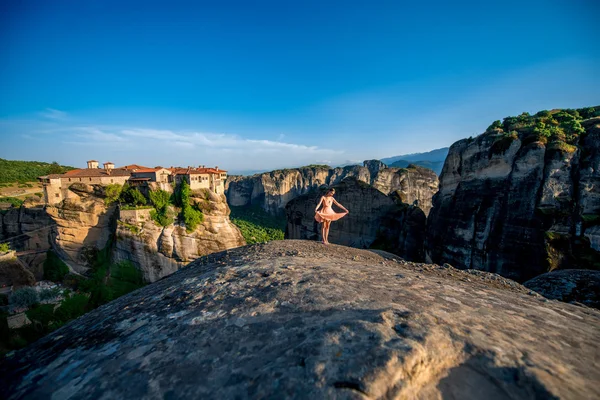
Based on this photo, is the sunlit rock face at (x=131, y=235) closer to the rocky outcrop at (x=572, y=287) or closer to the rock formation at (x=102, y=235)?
the rock formation at (x=102, y=235)

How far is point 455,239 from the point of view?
1528 centimetres

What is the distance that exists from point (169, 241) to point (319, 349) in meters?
29.4

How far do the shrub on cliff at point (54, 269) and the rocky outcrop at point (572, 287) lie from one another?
3979 cm

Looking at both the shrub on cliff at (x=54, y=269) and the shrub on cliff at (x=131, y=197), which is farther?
the shrub on cliff at (x=131, y=197)

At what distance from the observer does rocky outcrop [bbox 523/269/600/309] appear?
5281 millimetres

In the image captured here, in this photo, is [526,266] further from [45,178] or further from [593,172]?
[45,178]

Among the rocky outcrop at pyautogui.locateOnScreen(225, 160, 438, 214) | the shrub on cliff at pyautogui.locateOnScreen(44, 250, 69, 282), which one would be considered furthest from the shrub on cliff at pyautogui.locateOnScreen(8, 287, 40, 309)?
the rocky outcrop at pyautogui.locateOnScreen(225, 160, 438, 214)

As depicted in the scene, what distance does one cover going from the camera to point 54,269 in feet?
91.1

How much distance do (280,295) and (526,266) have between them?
594 inches

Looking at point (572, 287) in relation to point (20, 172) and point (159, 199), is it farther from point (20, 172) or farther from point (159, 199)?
point (20, 172)

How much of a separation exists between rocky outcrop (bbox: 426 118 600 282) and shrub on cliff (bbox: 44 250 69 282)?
3816 centimetres

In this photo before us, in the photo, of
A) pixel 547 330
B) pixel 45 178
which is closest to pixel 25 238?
pixel 45 178

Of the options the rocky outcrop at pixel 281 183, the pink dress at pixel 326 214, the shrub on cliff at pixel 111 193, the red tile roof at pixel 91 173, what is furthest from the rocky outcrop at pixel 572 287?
the rocky outcrop at pixel 281 183

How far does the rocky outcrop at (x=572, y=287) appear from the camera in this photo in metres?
5.28
